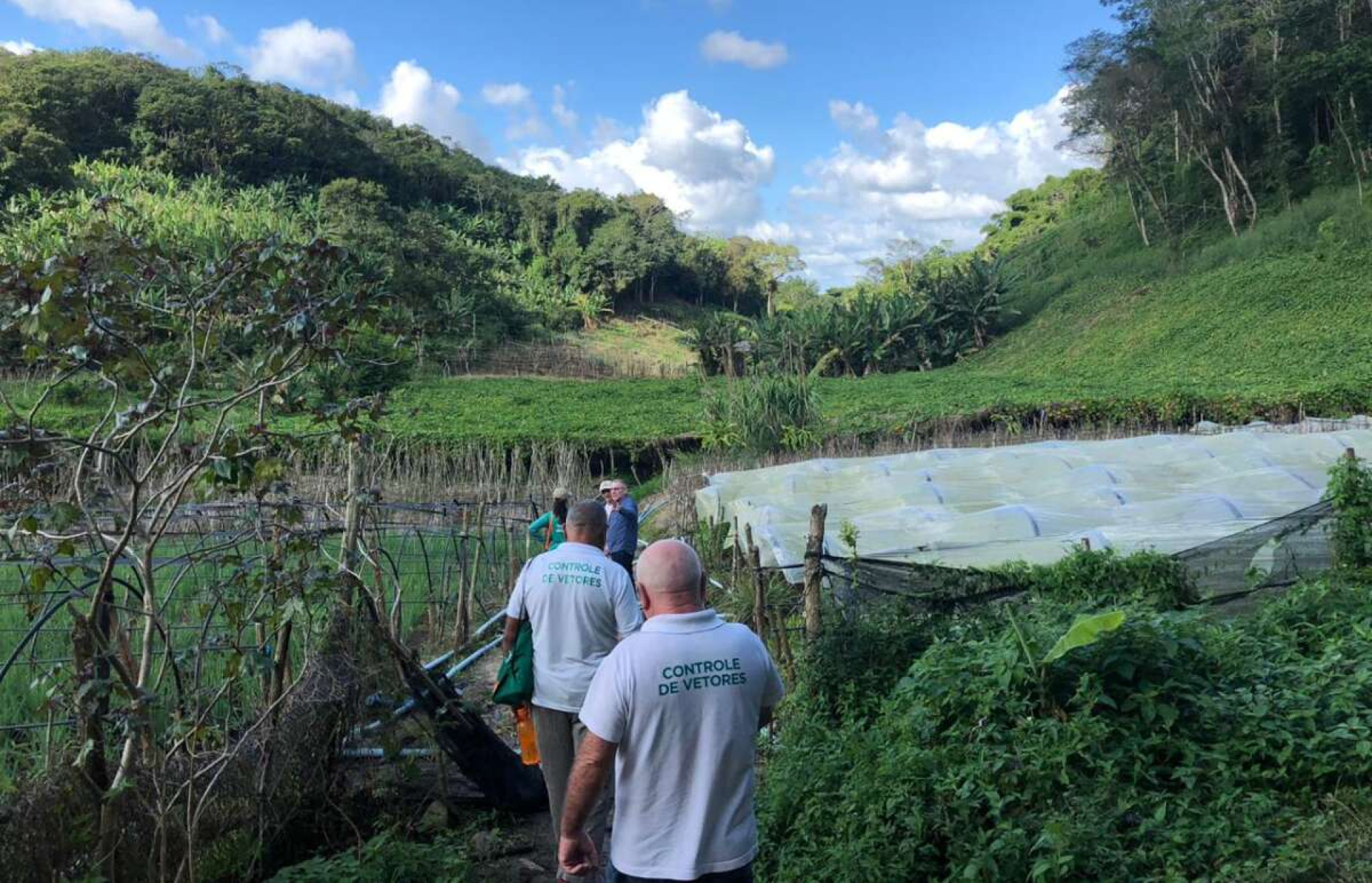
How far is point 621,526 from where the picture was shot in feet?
21.7

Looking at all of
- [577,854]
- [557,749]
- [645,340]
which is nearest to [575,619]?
[557,749]

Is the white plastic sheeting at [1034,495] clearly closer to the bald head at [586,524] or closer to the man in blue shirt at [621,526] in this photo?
the man in blue shirt at [621,526]

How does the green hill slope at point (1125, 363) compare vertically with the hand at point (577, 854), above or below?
above

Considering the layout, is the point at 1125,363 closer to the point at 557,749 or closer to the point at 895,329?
the point at 895,329

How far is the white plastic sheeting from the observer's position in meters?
7.60

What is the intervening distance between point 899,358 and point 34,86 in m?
33.2

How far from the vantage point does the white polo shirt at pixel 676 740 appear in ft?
7.73

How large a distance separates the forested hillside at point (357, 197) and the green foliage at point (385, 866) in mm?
22675

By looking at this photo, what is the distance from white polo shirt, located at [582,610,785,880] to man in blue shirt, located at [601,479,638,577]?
13.6 feet

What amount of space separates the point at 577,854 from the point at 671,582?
69cm

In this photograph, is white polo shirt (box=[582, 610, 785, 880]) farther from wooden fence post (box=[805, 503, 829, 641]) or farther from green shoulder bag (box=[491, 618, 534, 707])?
wooden fence post (box=[805, 503, 829, 641])

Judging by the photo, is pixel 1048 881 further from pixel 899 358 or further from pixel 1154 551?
pixel 899 358

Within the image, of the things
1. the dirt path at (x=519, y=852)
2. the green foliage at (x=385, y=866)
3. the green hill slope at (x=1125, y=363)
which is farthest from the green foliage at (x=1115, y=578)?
the green hill slope at (x=1125, y=363)

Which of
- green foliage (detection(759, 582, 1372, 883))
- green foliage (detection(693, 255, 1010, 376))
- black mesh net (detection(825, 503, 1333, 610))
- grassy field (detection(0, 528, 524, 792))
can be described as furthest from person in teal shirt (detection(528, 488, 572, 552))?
green foliage (detection(693, 255, 1010, 376))
